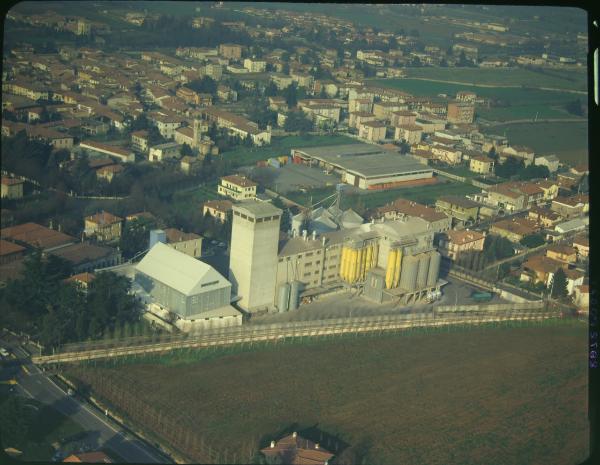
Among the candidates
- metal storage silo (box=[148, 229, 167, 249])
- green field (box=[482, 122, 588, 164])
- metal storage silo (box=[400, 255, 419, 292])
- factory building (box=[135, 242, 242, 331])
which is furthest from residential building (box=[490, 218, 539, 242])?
factory building (box=[135, 242, 242, 331])

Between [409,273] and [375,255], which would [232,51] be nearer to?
[375,255]

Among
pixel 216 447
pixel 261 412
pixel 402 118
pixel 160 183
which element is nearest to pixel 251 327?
pixel 261 412

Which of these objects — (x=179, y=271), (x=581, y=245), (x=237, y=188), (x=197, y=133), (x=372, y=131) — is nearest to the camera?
(x=179, y=271)

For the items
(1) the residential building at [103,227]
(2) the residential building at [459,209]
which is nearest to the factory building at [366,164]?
(2) the residential building at [459,209]

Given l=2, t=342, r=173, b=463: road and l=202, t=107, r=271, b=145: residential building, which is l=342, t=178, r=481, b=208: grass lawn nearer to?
l=202, t=107, r=271, b=145: residential building

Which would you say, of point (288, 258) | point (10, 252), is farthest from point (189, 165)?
point (288, 258)

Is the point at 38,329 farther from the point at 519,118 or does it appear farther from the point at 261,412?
the point at 519,118
